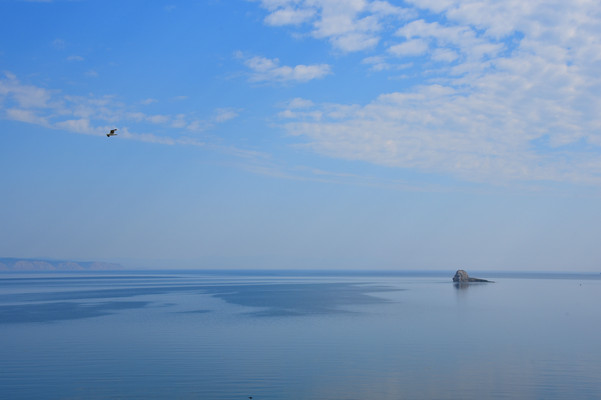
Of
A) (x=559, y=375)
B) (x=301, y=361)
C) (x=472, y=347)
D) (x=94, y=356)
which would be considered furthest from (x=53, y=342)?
(x=559, y=375)

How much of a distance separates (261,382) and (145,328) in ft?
70.2

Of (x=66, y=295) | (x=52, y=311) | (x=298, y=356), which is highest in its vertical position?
(x=298, y=356)

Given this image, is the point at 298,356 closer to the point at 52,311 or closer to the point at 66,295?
the point at 52,311

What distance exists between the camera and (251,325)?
45719 millimetres

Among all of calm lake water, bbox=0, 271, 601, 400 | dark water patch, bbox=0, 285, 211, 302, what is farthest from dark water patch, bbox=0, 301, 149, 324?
dark water patch, bbox=0, 285, 211, 302

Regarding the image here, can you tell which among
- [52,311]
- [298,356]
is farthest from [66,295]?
[298,356]

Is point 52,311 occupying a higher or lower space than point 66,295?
higher

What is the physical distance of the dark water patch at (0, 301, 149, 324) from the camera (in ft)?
167

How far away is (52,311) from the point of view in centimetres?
5800

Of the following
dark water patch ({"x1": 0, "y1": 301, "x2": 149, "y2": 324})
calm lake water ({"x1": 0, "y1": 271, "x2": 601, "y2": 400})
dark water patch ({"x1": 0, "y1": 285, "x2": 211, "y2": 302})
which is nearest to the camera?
calm lake water ({"x1": 0, "y1": 271, "x2": 601, "y2": 400})

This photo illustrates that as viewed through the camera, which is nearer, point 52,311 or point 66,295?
point 52,311

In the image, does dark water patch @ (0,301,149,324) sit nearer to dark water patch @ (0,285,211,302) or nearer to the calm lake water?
the calm lake water

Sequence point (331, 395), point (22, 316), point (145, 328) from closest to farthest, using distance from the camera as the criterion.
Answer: point (331, 395)
point (145, 328)
point (22, 316)

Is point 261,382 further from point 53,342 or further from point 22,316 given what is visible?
point 22,316
